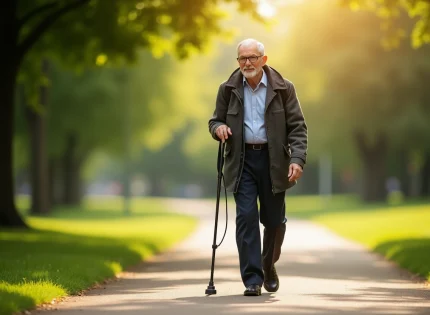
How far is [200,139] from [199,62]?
1359 inches

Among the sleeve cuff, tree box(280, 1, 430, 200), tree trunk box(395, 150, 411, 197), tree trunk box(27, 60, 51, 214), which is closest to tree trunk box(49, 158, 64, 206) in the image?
tree box(280, 1, 430, 200)

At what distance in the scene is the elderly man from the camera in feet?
29.9

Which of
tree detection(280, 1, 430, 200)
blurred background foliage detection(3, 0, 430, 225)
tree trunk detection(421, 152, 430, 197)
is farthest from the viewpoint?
tree trunk detection(421, 152, 430, 197)

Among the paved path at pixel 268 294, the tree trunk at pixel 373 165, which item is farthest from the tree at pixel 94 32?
the tree trunk at pixel 373 165

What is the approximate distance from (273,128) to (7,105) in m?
13.1

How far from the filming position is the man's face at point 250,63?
9.07 m

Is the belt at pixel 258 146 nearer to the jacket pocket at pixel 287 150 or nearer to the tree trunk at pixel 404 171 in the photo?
the jacket pocket at pixel 287 150

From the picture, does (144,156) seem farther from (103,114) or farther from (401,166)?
(103,114)

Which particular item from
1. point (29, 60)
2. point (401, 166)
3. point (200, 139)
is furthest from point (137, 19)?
point (200, 139)

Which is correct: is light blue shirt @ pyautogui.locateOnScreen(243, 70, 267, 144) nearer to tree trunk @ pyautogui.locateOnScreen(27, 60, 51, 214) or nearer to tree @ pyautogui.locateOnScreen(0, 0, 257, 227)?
tree @ pyautogui.locateOnScreen(0, 0, 257, 227)

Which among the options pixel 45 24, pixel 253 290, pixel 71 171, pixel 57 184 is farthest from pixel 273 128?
pixel 57 184

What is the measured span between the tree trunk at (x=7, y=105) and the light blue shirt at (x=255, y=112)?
40.8 ft

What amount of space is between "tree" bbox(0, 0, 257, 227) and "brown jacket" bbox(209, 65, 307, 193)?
11.4 meters

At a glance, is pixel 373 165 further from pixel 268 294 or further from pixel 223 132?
pixel 223 132
